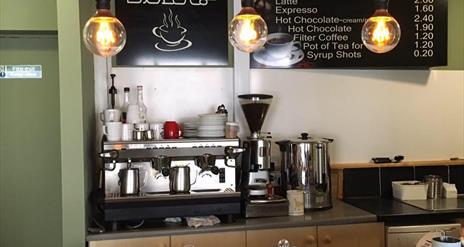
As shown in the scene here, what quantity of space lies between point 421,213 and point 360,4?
1540 mm

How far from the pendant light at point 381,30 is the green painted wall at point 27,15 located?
1950 mm

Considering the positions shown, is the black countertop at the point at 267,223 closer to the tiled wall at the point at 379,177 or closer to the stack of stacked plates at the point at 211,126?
the tiled wall at the point at 379,177

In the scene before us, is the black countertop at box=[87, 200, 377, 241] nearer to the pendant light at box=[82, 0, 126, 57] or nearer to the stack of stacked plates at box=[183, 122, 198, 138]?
the stack of stacked plates at box=[183, 122, 198, 138]

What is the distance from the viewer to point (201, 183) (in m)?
3.15

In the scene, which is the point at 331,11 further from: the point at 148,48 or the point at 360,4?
the point at 148,48

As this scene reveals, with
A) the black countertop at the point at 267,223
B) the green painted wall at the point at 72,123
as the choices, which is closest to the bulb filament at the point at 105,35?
the green painted wall at the point at 72,123

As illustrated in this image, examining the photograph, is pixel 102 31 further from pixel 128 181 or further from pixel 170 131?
pixel 170 131

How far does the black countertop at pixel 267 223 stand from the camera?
2.91 meters

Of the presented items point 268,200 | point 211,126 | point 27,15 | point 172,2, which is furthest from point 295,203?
point 27,15

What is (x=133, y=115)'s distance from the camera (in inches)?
129

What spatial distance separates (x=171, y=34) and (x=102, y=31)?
4.86 feet

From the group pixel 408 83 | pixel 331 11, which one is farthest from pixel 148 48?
pixel 408 83

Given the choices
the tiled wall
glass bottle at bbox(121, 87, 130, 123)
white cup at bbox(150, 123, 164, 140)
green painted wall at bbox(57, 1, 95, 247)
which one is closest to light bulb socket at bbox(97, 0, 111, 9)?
green painted wall at bbox(57, 1, 95, 247)

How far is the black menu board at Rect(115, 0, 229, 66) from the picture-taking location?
3547mm
